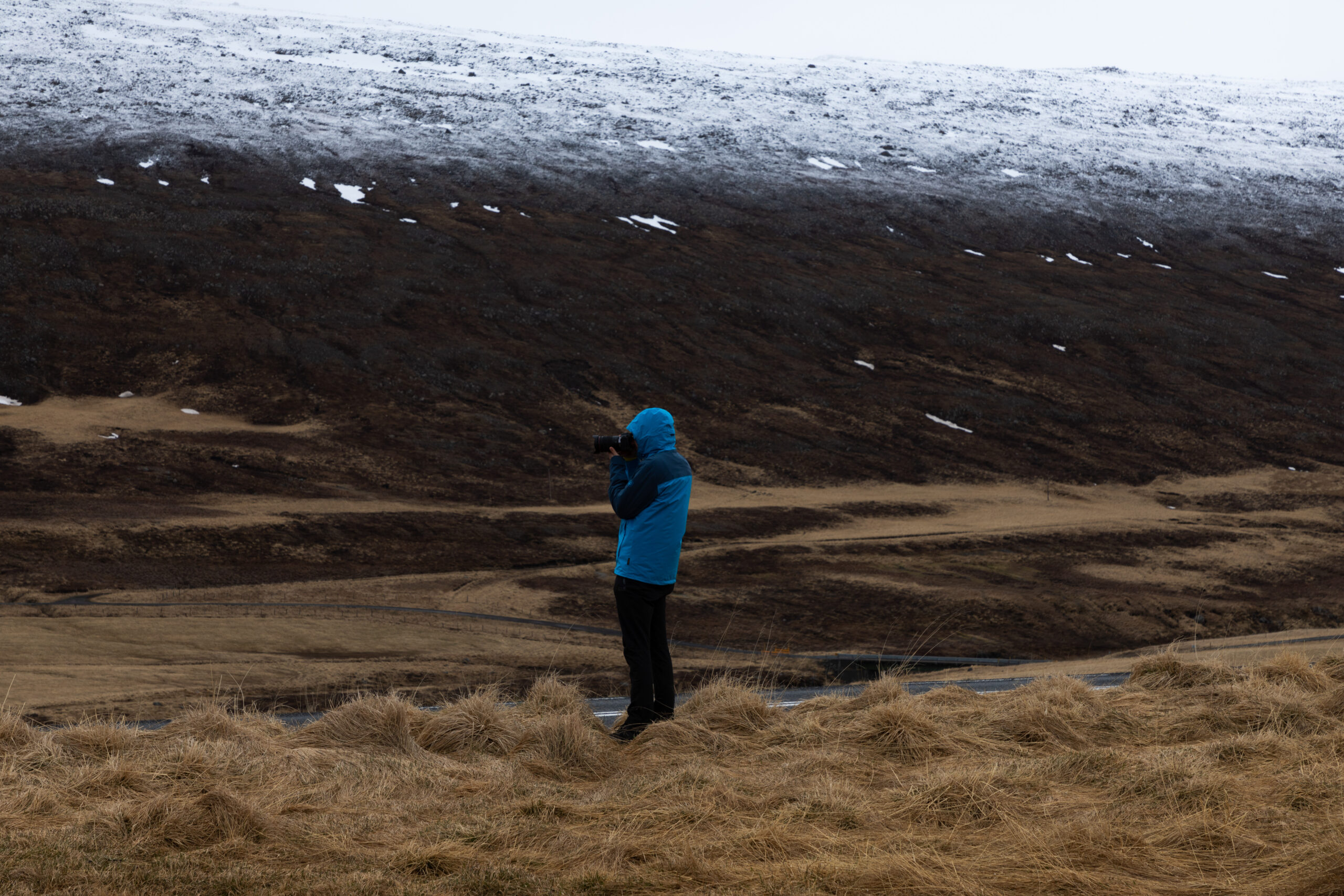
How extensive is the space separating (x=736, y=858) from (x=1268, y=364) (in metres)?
33.9

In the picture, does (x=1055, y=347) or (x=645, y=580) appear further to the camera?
(x=1055, y=347)

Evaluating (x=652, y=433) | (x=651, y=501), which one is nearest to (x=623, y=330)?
(x=652, y=433)

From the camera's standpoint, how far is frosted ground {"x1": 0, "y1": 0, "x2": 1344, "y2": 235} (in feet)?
132

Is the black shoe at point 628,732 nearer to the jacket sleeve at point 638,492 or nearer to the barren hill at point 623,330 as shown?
the jacket sleeve at point 638,492

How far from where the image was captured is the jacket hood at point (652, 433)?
5469 millimetres

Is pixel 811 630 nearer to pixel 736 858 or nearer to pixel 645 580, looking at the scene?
pixel 645 580

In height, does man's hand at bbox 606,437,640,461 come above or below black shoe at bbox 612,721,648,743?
above

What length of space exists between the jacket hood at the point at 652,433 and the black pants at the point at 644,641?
68 cm

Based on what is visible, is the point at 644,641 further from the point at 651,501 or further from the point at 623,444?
the point at 623,444

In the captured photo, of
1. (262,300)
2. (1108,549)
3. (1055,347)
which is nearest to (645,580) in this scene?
(1108,549)

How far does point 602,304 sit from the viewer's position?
29.8m

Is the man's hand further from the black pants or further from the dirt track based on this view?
the dirt track

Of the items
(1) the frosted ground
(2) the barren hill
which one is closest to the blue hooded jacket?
(2) the barren hill

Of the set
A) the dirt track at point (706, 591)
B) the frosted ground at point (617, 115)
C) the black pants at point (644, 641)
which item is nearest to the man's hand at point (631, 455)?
the black pants at point (644, 641)
